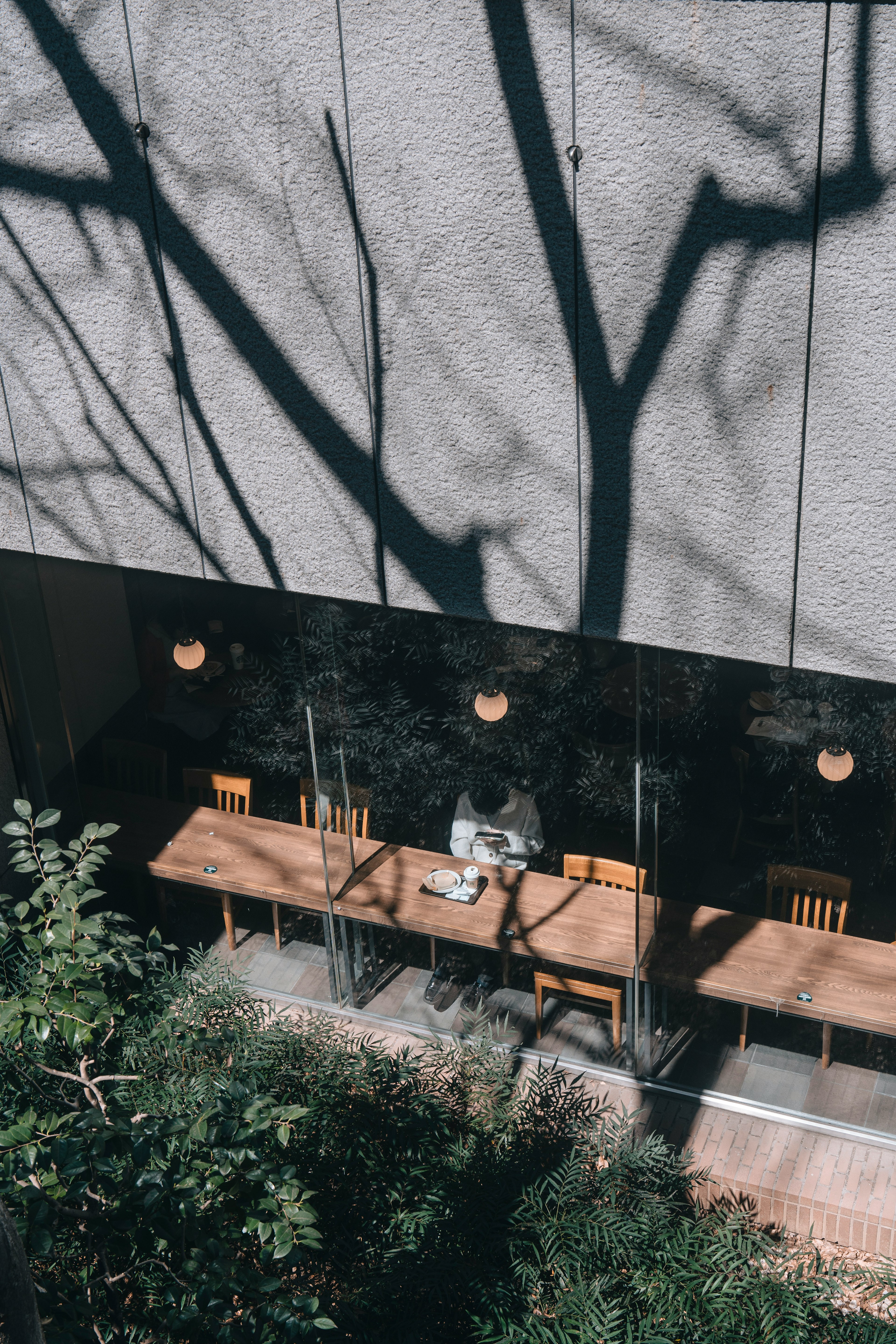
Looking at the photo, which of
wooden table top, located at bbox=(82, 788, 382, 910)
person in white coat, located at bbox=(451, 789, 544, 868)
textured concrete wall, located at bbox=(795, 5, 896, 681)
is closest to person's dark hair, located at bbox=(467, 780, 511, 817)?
person in white coat, located at bbox=(451, 789, 544, 868)

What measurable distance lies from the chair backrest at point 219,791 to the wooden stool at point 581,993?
2.17 m

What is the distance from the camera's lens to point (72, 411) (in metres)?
6.35

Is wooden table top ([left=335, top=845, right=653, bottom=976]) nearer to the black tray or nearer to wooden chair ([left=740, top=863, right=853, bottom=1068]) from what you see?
the black tray

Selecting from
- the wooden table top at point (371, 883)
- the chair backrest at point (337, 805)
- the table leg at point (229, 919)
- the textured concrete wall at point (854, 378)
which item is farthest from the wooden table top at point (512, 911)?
the textured concrete wall at point (854, 378)

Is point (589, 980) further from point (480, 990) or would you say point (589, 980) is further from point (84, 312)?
point (84, 312)

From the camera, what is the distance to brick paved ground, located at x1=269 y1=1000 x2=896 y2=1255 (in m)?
6.25

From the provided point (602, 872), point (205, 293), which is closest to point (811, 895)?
point (602, 872)

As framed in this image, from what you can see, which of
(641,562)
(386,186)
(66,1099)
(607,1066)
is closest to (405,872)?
(607,1066)

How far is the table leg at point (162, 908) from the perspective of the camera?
26.2 ft

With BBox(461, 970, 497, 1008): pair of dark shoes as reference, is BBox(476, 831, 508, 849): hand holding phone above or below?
above

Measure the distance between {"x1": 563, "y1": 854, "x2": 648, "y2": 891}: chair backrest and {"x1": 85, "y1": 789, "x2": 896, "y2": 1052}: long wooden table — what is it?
5 cm

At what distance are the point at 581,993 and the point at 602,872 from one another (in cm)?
81

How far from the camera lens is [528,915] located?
716cm

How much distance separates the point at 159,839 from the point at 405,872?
172 centimetres
